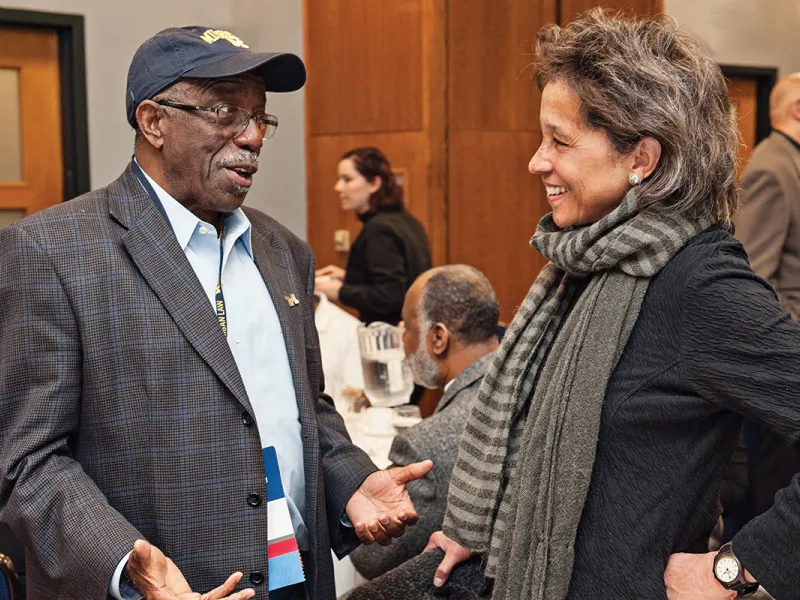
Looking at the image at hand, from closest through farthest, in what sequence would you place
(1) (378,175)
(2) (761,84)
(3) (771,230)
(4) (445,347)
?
(4) (445,347) → (3) (771,230) → (1) (378,175) → (2) (761,84)

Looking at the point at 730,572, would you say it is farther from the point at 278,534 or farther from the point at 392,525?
the point at 278,534

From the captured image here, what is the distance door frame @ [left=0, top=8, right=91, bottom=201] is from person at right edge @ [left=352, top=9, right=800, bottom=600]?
418 centimetres

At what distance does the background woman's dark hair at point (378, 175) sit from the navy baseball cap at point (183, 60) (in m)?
3.37

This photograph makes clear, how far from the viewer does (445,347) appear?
2.77 metres

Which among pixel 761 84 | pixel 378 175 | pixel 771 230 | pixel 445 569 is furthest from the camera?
pixel 761 84

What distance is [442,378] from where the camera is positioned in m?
2.84

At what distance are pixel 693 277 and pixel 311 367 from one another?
0.78m

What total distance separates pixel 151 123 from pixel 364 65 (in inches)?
184

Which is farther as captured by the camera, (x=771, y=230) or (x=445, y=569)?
(x=771, y=230)

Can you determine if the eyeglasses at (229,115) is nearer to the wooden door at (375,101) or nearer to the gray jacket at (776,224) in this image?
the gray jacket at (776,224)

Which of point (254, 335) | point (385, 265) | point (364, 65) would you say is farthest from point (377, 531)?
point (364, 65)

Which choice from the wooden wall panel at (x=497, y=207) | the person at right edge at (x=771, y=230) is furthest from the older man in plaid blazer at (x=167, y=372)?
the wooden wall panel at (x=497, y=207)

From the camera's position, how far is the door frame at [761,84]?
18.4 ft

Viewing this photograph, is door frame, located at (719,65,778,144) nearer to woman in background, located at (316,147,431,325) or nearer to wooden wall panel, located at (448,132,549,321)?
wooden wall panel, located at (448,132,549,321)
